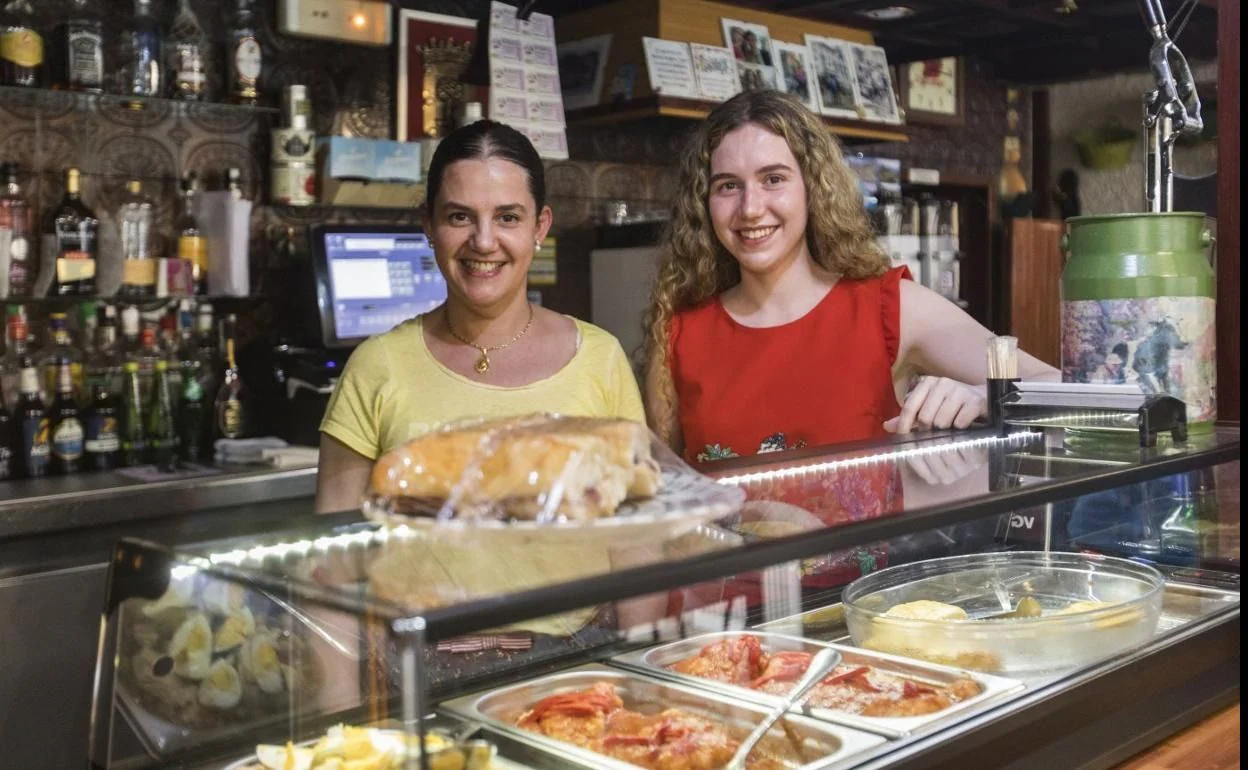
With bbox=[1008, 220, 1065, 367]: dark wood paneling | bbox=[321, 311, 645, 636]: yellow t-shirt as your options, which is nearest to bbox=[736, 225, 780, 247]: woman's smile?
bbox=[321, 311, 645, 636]: yellow t-shirt

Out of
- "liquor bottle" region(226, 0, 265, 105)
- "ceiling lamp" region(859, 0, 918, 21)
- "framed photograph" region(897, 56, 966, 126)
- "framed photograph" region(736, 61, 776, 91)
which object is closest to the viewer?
"liquor bottle" region(226, 0, 265, 105)

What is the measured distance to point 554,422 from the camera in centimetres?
115

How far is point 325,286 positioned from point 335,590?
9.43 ft

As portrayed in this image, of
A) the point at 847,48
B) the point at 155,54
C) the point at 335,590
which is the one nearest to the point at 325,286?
Answer: the point at 155,54

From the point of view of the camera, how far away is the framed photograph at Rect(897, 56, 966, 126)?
596 centimetres

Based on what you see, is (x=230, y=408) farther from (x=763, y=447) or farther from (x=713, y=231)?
(x=763, y=447)

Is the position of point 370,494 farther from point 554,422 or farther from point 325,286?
point 325,286

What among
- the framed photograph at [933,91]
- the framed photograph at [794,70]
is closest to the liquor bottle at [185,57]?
the framed photograph at [794,70]

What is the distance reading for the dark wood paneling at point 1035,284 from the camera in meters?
6.28

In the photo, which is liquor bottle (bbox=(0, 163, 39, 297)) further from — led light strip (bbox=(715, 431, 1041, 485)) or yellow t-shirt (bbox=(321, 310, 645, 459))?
led light strip (bbox=(715, 431, 1041, 485))

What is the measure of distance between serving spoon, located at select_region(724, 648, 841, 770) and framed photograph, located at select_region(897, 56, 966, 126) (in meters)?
4.83

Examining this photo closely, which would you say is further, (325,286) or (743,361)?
(325,286)

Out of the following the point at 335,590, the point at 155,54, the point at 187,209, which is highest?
the point at 155,54

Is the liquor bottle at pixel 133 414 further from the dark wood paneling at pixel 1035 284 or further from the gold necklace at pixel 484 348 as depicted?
the dark wood paneling at pixel 1035 284
